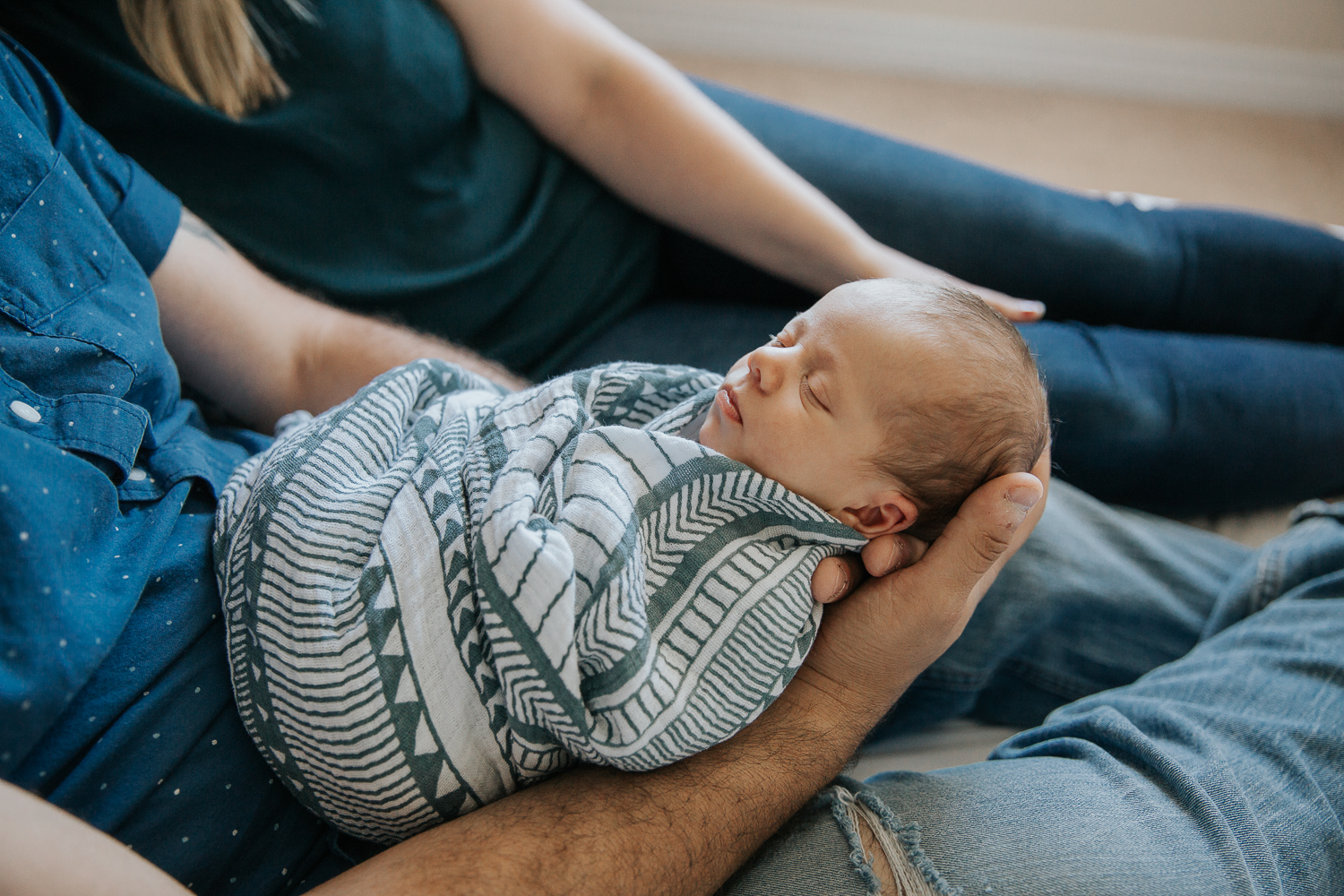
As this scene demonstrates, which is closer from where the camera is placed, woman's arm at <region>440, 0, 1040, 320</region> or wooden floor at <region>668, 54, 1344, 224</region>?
woman's arm at <region>440, 0, 1040, 320</region>

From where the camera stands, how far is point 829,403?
736mm

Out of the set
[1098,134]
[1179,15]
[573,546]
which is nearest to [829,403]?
[573,546]

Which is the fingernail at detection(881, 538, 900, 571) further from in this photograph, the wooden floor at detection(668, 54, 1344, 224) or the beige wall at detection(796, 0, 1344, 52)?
the beige wall at detection(796, 0, 1344, 52)

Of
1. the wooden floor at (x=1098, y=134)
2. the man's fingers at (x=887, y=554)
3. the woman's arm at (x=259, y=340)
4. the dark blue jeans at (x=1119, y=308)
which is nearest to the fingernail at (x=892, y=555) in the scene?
the man's fingers at (x=887, y=554)

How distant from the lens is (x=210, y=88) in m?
0.94

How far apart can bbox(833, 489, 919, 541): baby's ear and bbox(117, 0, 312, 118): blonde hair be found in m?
0.80

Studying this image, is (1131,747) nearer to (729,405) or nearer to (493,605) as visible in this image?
(729,405)

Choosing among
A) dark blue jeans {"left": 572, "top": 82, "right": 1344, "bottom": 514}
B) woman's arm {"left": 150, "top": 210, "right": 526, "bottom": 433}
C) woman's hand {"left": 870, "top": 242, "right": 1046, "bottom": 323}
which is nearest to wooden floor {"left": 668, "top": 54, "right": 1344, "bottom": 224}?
dark blue jeans {"left": 572, "top": 82, "right": 1344, "bottom": 514}

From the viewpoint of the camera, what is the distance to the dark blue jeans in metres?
1.10

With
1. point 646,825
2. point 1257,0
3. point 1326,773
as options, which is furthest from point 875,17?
point 646,825

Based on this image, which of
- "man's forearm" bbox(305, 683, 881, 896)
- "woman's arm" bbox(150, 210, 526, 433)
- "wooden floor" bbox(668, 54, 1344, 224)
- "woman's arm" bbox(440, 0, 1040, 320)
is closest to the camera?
"man's forearm" bbox(305, 683, 881, 896)

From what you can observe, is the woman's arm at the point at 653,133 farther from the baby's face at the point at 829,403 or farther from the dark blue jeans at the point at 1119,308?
the baby's face at the point at 829,403

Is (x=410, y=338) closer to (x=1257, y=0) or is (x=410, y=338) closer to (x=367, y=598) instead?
(x=367, y=598)

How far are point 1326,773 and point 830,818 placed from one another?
0.45 metres
